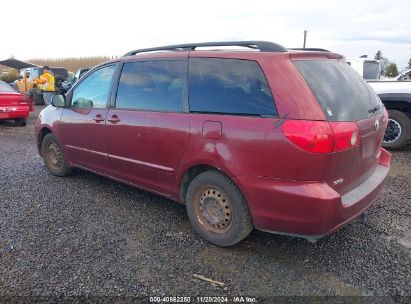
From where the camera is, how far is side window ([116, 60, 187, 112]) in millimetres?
3719

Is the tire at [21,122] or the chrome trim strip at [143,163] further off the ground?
the chrome trim strip at [143,163]

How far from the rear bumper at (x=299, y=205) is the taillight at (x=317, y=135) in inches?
11.1

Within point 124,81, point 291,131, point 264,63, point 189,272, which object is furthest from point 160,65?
point 189,272

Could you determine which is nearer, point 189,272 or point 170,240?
point 189,272

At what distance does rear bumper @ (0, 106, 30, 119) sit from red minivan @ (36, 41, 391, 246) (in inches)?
313

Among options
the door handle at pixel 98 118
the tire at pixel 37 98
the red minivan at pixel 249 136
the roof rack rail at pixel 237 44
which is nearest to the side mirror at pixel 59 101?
the door handle at pixel 98 118

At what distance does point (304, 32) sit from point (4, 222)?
143ft

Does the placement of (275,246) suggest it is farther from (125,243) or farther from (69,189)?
(69,189)

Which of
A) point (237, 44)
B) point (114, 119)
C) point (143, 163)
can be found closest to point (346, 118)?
point (237, 44)

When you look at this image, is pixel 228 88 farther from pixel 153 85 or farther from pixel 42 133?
pixel 42 133

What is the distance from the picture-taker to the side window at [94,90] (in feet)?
15.0

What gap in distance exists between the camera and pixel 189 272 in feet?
10.1

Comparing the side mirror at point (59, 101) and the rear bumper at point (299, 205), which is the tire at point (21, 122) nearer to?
the side mirror at point (59, 101)

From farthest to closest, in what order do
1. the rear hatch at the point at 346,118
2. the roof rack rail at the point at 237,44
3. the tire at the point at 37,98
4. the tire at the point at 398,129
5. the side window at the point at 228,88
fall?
the tire at the point at 37,98, the tire at the point at 398,129, the roof rack rail at the point at 237,44, the side window at the point at 228,88, the rear hatch at the point at 346,118
